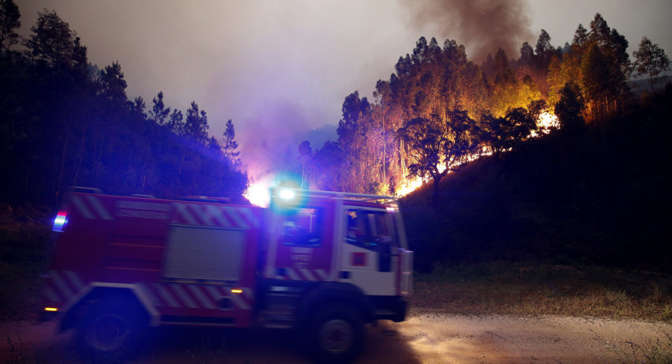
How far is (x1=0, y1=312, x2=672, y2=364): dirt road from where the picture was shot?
6.27 meters

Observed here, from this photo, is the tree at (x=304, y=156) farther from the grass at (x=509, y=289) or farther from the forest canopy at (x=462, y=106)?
the grass at (x=509, y=289)

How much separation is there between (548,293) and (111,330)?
47.7ft

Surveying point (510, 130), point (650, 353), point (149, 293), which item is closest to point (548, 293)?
point (650, 353)

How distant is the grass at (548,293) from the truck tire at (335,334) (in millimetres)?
5240

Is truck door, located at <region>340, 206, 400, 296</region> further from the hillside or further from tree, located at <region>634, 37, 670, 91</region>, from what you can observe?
tree, located at <region>634, 37, 670, 91</region>

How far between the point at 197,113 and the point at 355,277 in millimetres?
81599

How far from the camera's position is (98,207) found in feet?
19.8

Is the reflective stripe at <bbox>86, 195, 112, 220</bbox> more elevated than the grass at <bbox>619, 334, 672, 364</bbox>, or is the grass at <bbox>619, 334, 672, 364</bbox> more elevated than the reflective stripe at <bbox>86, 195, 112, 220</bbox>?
the reflective stripe at <bbox>86, 195, 112, 220</bbox>

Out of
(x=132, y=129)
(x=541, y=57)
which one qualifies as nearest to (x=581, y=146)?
(x=541, y=57)

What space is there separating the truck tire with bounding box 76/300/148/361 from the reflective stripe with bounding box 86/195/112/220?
149 centimetres

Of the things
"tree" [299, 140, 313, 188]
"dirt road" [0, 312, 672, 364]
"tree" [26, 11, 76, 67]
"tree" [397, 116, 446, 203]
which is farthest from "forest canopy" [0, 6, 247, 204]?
"tree" [299, 140, 313, 188]

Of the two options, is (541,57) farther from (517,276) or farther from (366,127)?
(517,276)

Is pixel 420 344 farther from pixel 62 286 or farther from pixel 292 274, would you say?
pixel 62 286

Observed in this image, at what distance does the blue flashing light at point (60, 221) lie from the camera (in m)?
5.83
